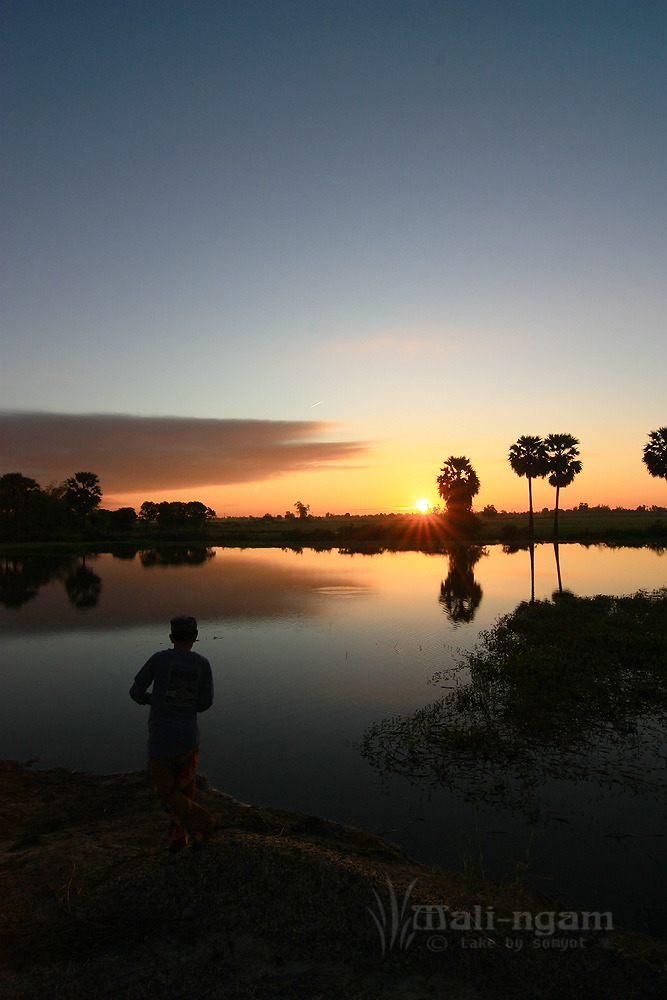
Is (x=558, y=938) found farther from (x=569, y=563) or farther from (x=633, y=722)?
(x=569, y=563)

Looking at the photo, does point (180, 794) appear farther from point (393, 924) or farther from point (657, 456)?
point (657, 456)

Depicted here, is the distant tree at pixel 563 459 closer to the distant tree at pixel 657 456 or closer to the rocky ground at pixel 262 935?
the distant tree at pixel 657 456

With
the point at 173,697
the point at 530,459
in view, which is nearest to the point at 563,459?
the point at 530,459

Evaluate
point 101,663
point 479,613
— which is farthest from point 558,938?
point 479,613

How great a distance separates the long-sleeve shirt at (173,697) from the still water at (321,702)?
3.01 m

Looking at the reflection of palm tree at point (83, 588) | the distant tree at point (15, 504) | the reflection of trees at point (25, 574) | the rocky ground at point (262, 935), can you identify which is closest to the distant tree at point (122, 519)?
the distant tree at point (15, 504)

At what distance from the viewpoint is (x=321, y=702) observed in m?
12.1

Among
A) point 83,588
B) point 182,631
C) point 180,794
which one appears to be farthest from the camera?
point 83,588

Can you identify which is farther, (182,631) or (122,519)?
(122,519)

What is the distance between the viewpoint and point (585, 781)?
8.05m

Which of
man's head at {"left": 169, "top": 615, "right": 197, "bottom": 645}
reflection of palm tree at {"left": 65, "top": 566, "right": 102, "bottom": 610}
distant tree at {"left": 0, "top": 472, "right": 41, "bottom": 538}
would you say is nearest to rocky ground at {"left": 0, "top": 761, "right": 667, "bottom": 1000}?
man's head at {"left": 169, "top": 615, "right": 197, "bottom": 645}

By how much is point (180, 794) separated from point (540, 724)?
22.9 ft

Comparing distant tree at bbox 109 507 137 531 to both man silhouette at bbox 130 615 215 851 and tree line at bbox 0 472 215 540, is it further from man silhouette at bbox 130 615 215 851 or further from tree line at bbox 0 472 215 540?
man silhouette at bbox 130 615 215 851

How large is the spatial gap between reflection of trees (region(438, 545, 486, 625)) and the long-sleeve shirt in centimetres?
1658
